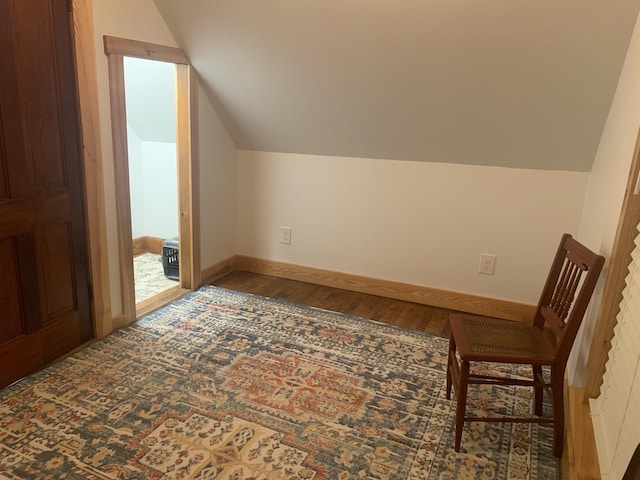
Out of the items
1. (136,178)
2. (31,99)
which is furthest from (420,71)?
(136,178)

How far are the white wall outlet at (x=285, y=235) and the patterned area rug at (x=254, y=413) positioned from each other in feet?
3.47

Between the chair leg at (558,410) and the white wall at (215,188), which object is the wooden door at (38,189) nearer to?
the white wall at (215,188)

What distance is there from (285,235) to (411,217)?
1.03 metres

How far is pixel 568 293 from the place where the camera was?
1920mm

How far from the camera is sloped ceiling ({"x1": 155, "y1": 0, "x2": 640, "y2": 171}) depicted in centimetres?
211

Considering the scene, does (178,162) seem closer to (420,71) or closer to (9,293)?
(9,293)

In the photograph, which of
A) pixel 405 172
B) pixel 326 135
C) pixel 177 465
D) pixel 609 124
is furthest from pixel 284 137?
pixel 177 465

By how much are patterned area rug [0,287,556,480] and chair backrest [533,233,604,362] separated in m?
0.46

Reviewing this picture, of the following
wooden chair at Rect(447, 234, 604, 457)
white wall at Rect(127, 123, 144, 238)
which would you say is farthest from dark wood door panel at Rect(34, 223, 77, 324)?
wooden chair at Rect(447, 234, 604, 457)

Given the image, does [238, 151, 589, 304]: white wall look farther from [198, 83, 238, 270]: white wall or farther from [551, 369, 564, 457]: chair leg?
[551, 369, 564, 457]: chair leg

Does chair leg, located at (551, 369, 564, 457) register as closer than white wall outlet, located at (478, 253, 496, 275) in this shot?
Yes

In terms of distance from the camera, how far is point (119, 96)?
249 centimetres

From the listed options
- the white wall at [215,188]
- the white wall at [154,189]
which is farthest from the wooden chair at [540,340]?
the white wall at [154,189]

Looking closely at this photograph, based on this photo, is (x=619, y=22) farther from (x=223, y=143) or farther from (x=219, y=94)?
(x=223, y=143)
